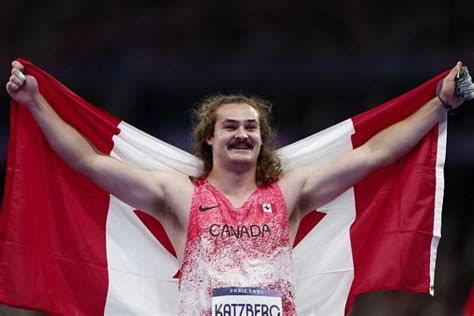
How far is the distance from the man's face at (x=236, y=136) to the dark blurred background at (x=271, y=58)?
111 inches

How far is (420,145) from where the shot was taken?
4.32 meters

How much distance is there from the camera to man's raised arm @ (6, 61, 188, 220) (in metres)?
4.11

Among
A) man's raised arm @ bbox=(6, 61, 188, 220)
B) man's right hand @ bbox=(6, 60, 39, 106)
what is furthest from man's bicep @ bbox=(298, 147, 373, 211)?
man's right hand @ bbox=(6, 60, 39, 106)

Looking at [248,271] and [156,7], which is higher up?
[156,7]

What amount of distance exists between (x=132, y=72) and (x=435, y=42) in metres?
2.36

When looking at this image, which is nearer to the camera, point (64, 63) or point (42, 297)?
point (42, 297)

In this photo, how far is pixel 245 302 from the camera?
12.4ft

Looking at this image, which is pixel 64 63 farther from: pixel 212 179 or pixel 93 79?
pixel 212 179

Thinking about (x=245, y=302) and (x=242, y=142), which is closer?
(x=245, y=302)

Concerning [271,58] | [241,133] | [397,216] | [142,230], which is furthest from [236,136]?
[271,58]

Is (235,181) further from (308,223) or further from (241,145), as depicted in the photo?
(308,223)

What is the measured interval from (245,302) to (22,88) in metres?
1.37

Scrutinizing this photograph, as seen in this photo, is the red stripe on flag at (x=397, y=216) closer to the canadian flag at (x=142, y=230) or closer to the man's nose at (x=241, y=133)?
the canadian flag at (x=142, y=230)

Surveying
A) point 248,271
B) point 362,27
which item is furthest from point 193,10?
point 248,271
